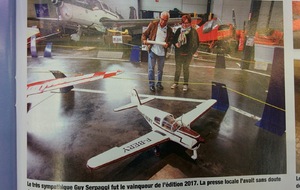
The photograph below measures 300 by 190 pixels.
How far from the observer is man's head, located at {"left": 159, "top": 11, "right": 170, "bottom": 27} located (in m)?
0.54

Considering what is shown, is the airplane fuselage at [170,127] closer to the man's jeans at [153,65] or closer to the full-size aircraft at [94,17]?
the man's jeans at [153,65]

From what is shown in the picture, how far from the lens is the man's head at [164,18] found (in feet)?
1.76

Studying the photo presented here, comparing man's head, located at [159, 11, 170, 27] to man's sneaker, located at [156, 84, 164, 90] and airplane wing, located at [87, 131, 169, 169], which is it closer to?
man's sneaker, located at [156, 84, 164, 90]

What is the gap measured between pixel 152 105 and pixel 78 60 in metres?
0.20

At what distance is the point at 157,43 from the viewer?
21.8 inches

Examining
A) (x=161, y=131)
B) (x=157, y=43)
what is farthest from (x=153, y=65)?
(x=161, y=131)

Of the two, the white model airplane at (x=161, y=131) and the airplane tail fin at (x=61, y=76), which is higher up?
the airplane tail fin at (x=61, y=76)

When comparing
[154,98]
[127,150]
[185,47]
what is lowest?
[127,150]

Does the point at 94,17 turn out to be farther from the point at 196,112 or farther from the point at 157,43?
the point at 196,112

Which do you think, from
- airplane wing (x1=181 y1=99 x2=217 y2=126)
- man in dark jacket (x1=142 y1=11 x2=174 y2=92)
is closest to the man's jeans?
man in dark jacket (x1=142 y1=11 x2=174 y2=92)

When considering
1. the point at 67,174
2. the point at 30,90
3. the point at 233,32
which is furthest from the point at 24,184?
the point at 233,32

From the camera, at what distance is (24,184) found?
49cm

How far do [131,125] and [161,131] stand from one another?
72 millimetres

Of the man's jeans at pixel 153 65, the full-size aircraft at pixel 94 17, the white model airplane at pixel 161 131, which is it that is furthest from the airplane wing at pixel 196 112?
the full-size aircraft at pixel 94 17
